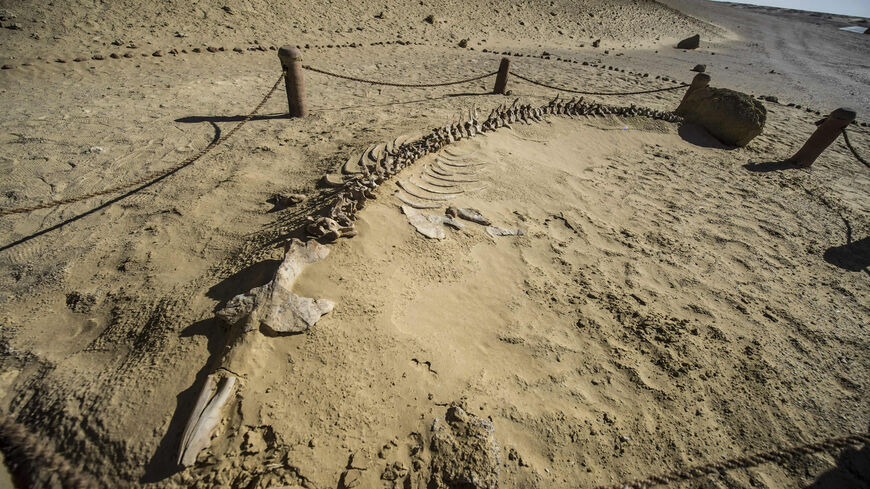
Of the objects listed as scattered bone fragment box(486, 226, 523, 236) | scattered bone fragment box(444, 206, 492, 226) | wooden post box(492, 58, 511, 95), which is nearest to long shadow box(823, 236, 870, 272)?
scattered bone fragment box(486, 226, 523, 236)

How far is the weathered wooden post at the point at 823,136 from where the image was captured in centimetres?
592

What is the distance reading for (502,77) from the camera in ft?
27.4

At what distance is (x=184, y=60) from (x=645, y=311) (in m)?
10.8

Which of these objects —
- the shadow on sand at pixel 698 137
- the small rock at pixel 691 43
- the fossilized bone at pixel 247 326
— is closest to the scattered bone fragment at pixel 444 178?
the fossilized bone at pixel 247 326

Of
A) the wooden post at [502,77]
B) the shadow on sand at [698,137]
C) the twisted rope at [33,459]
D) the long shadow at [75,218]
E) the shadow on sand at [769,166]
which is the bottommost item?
the twisted rope at [33,459]

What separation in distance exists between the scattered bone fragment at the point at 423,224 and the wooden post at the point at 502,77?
596 centimetres

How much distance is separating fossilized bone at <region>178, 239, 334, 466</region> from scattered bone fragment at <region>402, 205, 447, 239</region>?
120cm

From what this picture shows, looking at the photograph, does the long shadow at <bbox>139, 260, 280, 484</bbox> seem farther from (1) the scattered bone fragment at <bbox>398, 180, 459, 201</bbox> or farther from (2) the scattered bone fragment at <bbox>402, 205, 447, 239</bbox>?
(1) the scattered bone fragment at <bbox>398, 180, 459, 201</bbox>

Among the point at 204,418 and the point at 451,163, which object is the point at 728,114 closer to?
the point at 451,163

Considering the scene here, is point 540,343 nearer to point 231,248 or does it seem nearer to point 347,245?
point 347,245

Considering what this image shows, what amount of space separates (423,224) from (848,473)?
3584mm

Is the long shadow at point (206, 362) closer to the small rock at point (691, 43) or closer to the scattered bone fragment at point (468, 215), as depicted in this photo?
the scattered bone fragment at point (468, 215)

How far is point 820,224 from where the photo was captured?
16.4ft

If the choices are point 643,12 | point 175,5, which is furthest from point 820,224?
point 643,12
